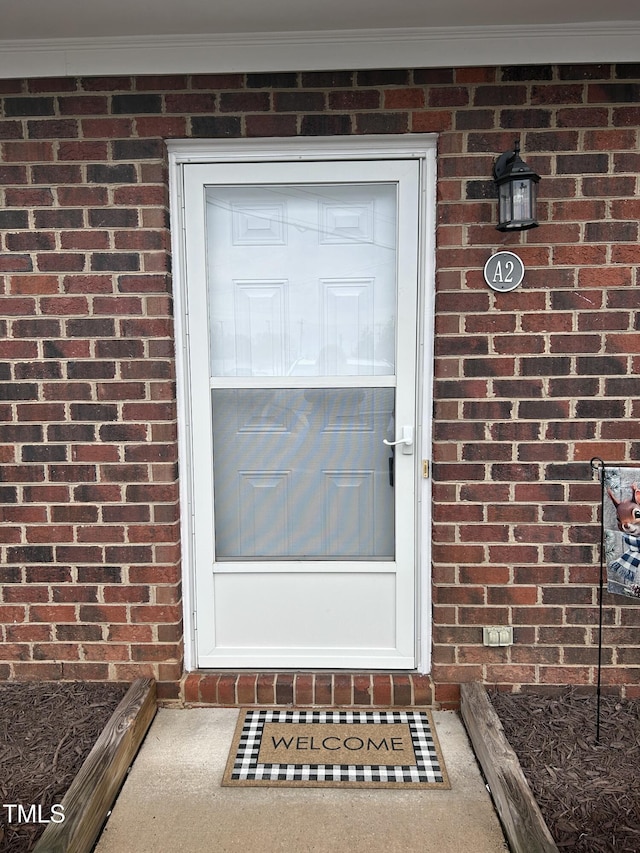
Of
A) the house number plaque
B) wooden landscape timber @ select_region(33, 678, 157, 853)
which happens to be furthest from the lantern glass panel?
wooden landscape timber @ select_region(33, 678, 157, 853)

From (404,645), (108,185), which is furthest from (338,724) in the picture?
(108,185)

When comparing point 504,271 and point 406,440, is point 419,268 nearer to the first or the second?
point 504,271

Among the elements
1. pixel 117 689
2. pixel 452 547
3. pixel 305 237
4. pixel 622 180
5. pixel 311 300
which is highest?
pixel 622 180

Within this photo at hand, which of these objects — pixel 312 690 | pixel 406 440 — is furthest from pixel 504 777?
pixel 406 440

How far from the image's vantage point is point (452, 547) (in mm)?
2480

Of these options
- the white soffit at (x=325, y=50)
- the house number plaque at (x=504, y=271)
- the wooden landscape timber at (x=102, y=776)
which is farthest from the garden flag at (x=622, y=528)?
the wooden landscape timber at (x=102, y=776)

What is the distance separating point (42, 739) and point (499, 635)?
1798mm

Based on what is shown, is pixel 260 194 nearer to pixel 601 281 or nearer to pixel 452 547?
pixel 601 281

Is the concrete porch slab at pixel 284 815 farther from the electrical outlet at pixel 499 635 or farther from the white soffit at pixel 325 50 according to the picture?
the white soffit at pixel 325 50

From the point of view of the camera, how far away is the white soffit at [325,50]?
2.24 meters

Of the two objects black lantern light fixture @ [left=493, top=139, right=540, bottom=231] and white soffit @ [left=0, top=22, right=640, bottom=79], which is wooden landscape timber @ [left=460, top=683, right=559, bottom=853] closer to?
black lantern light fixture @ [left=493, top=139, right=540, bottom=231]

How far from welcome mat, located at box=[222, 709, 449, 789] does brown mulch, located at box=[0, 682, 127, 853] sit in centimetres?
54

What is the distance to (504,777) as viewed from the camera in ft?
6.35

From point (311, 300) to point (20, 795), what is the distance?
2034 millimetres
